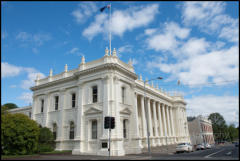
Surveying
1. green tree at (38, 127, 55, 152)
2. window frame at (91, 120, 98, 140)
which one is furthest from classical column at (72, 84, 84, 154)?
green tree at (38, 127, 55, 152)

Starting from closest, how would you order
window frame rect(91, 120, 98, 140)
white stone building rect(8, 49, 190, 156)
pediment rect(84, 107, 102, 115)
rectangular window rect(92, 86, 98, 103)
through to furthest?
1. white stone building rect(8, 49, 190, 156)
2. pediment rect(84, 107, 102, 115)
3. window frame rect(91, 120, 98, 140)
4. rectangular window rect(92, 86, 98, 103)

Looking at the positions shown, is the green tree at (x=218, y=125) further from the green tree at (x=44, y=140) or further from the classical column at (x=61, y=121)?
the green tree at (x=44, y=140)

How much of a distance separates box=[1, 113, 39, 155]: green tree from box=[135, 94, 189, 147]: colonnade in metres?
20.0

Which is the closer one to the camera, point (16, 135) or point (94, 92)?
point (16, 135)

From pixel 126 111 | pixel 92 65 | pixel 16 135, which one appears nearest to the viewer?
pixel 16 135

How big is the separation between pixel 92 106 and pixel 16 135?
9.59 m

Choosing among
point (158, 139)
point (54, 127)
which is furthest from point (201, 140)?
point (54, 127)

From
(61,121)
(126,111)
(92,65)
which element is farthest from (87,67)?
(61,121)

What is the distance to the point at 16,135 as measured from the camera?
23734 millimetres

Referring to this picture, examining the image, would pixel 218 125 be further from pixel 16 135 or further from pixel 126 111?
pixel 16 135

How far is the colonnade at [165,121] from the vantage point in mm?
41094

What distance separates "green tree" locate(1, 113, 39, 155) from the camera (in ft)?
77.3

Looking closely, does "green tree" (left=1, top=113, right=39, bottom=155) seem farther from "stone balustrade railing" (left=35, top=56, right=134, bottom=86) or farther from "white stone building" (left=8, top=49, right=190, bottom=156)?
"stone balustrade railing" (left=35, top=56, right=134, bottom=86)

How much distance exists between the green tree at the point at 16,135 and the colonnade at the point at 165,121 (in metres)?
20.0
